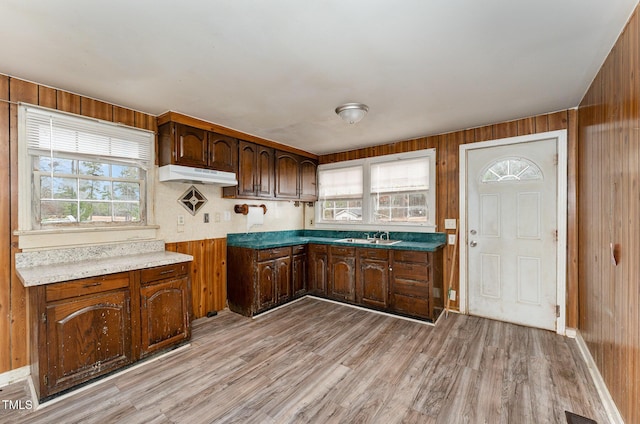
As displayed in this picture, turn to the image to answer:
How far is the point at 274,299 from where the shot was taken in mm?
3740

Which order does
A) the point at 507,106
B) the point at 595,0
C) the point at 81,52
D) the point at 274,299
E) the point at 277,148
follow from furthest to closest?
the point at 277,148
the point at 274,299
the point at 507,106
the point at 81,52
the point at 595,0

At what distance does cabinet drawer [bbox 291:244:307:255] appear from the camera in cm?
408

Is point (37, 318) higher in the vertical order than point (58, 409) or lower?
higher

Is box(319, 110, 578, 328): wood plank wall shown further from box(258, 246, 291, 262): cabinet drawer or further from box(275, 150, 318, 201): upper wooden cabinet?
box(258, 246, 291, 262): cabinet drawer

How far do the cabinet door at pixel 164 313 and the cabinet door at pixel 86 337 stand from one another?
0.13 metres

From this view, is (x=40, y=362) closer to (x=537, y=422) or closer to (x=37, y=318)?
(x=37, y=318)

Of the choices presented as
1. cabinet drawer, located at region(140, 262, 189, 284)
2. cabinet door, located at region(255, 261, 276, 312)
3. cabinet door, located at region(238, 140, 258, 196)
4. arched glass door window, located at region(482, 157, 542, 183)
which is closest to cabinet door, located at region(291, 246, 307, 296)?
cabinet door, located at region(255, 261, 276, 312)

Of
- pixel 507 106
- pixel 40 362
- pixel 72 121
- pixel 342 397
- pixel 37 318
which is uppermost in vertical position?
pixel 507 106

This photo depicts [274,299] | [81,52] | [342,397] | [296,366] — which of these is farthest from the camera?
[274,299]

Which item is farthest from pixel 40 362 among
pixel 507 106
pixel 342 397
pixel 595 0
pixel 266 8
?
pixel 507 106

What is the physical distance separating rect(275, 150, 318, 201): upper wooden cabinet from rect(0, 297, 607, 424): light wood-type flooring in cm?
204

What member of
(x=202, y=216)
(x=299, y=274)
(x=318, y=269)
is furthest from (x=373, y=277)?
(x=202, y=216)

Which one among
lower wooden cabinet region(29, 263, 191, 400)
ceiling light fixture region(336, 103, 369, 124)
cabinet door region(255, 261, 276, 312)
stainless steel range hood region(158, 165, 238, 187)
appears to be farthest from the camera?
cabinet door region(255, 261, 276, 312)

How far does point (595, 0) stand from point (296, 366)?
303 centimetres
